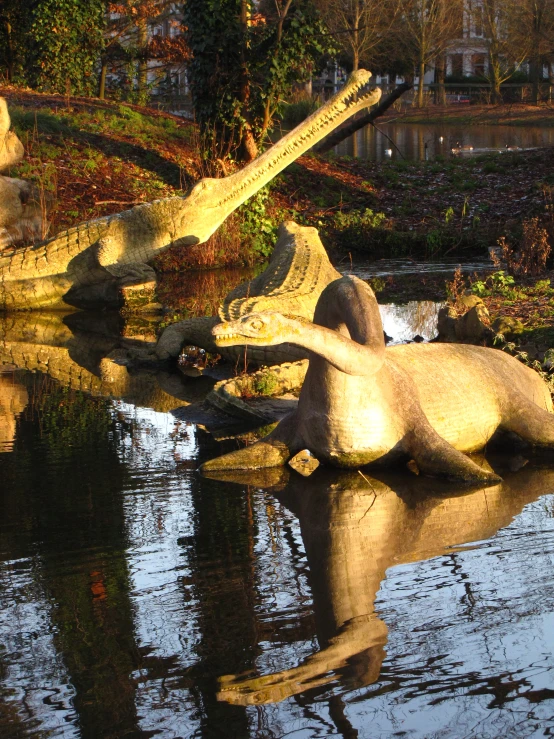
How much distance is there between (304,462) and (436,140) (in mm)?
36312

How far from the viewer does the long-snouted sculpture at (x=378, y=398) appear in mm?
5566

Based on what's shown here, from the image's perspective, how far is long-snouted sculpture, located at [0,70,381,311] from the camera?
13188mm

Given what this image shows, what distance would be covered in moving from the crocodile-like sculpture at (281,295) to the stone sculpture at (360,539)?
98.4 inches

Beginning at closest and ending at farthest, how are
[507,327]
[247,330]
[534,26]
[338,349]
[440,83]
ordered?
[247,330] < [338,349] < [507,327] < [534,26] < [440,83]

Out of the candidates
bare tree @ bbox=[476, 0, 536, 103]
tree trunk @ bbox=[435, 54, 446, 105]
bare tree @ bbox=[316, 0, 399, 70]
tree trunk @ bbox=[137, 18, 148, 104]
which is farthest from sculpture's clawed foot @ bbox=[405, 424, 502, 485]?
tree trunk @ bbox=[435, 54, 446, 105]

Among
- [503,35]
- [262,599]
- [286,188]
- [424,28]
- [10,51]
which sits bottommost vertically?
[262,599]

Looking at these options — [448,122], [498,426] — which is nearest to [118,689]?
[498,426]

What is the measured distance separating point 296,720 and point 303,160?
19.4 m

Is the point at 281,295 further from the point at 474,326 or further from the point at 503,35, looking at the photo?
the point at 503,35

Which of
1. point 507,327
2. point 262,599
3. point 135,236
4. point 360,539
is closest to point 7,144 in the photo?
point 135,236

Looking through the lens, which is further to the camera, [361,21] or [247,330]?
[361,21]

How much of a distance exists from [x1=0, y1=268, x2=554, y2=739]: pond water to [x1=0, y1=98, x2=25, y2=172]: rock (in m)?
10.8

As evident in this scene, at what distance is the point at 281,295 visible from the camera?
30.3ft

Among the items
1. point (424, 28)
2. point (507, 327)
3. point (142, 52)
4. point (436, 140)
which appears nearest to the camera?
point (507, 327)
